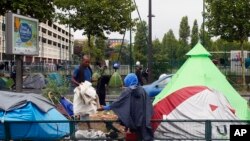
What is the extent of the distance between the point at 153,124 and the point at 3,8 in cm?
1422

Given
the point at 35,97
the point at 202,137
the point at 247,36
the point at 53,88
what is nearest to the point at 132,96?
the point at 202,137

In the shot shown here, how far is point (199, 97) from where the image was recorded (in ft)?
34.2

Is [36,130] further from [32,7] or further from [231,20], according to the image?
[231,20]

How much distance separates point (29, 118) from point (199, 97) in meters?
3.78

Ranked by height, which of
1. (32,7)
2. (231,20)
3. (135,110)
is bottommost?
(135,110)

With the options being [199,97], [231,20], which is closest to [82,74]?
[199,97]

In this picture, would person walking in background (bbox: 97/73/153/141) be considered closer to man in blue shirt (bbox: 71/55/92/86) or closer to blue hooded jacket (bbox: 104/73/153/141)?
blue hooded jacket (bbox: 104/73/153/141)

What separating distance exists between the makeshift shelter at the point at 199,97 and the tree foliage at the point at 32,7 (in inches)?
A: 393

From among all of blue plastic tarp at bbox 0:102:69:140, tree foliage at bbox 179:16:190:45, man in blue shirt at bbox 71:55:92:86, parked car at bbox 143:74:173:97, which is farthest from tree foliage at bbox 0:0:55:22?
tree foliage at bbox 179:16:190:45

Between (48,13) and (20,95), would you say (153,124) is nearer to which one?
(20,95)

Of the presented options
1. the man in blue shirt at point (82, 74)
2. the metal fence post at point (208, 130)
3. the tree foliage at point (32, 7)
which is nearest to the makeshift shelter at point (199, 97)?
the man in blue shirt at point (82, 74)

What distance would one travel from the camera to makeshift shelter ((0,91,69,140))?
25.9ft

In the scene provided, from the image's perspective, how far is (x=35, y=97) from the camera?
8.93 metres

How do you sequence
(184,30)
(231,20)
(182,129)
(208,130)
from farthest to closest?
(184,30) < (231,20) < (182,129) < (208,130)
